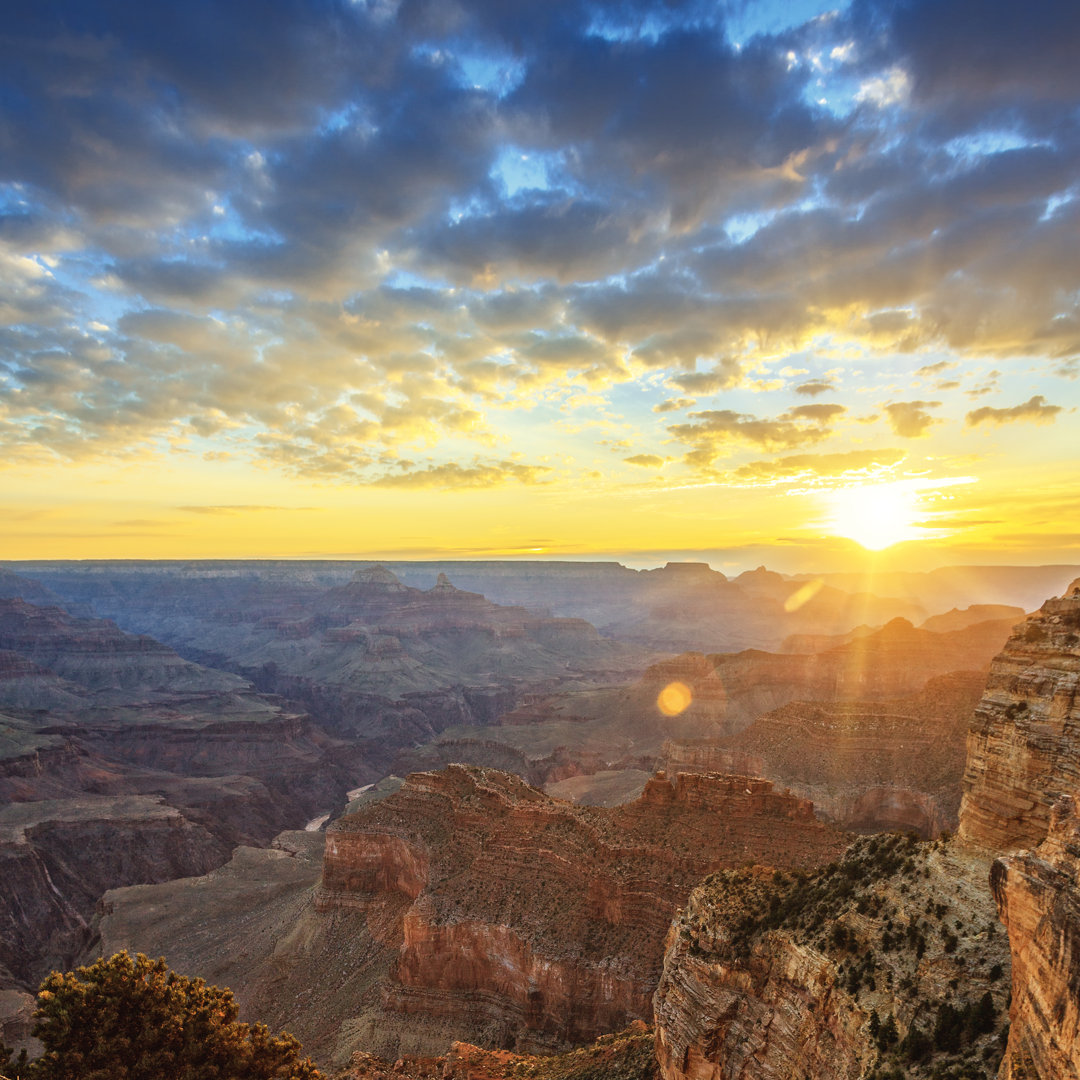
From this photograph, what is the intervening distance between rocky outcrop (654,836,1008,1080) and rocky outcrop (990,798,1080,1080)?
1.93 meters

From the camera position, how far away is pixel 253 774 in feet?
386

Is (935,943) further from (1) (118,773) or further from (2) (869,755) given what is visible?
(1) (118,773)

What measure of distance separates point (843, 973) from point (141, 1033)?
771 inches

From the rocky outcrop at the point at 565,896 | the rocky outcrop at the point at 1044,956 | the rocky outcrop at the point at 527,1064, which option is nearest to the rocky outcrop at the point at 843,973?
→ the rocky outcrop at the point at 1044,956

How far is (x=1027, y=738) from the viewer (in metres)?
17.2

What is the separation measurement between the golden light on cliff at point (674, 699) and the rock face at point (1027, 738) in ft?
336

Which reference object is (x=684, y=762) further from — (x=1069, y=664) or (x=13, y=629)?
(x=13, y=629)

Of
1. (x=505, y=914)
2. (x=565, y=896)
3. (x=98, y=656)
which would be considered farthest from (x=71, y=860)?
(x=98, y=656)

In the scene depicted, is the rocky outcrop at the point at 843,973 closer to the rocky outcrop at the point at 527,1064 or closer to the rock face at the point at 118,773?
the rocky outcrop at the point at 527,1064

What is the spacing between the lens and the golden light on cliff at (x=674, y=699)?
119 meters

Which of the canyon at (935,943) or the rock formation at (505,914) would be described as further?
the rock formation at (505,914)

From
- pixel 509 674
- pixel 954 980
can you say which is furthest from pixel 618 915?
pixel 509 674

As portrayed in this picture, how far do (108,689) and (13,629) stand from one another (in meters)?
43.8

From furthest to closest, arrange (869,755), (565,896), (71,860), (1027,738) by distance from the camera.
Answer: (71,860) → (869,755) → (565,896) → (1027,738)
